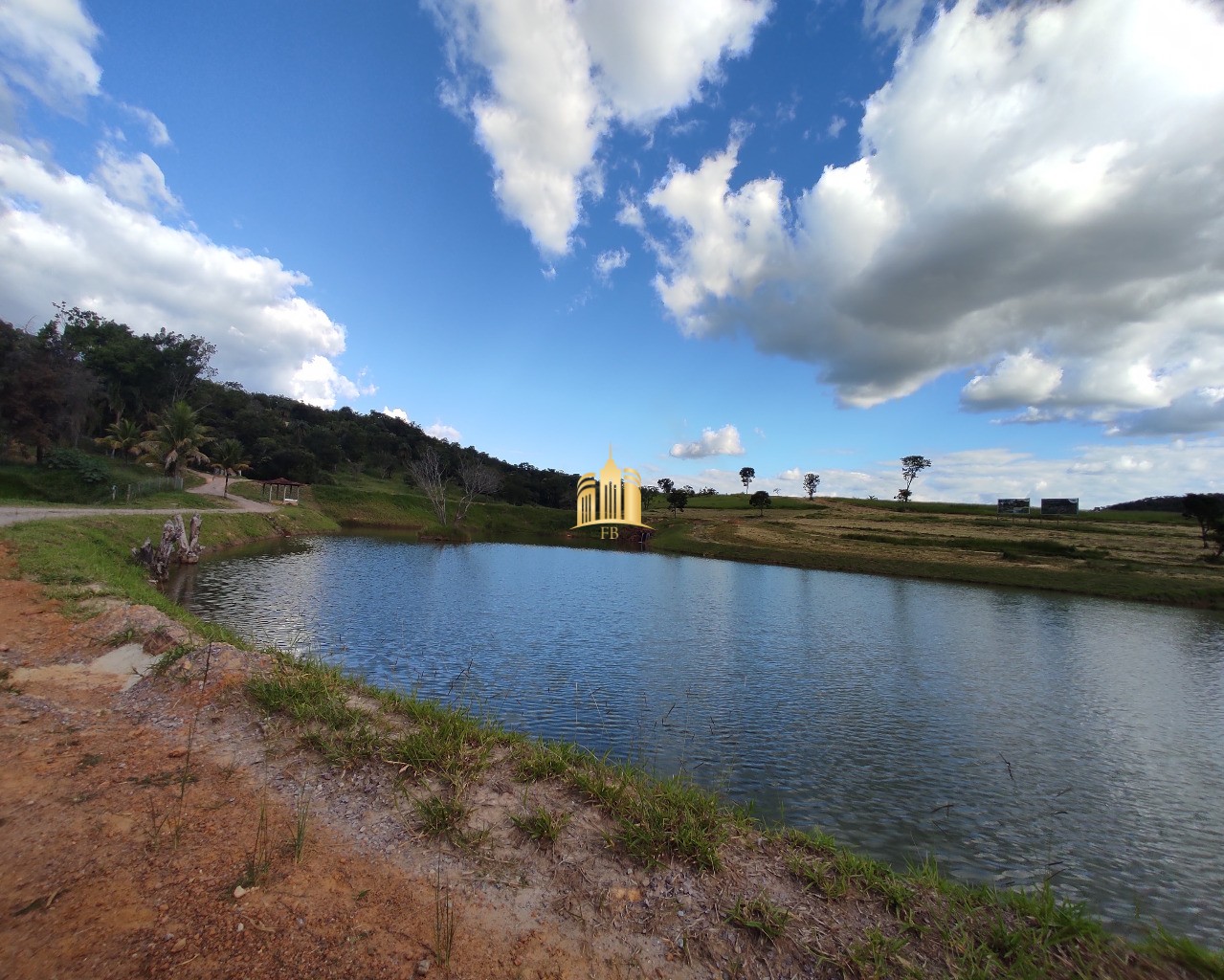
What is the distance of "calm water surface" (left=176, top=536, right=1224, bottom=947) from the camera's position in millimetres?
9617

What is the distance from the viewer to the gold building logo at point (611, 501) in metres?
70.9

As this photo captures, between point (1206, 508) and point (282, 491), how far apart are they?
4806 inches

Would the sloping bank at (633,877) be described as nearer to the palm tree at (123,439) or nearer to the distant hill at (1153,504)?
the palm tree at (123,439)

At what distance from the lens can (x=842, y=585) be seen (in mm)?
48125

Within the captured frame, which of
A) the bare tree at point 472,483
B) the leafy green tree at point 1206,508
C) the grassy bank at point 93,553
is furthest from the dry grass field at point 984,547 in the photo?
the grassy bank at point 93,553

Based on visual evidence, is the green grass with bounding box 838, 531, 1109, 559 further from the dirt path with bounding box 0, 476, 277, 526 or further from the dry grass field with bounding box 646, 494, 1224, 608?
the dirt path with bounding box 0, 476, 277, 526

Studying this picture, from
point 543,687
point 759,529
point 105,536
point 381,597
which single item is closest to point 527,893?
point 543,687

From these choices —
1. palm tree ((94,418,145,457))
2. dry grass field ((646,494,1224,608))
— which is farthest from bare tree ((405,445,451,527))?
dry grass field ((646,494,1224,608))

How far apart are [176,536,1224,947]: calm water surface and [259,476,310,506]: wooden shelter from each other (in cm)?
4475

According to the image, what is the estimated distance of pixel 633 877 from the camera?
582 cm

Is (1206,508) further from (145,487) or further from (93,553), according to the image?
(145,487)

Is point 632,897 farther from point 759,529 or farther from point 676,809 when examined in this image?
point 759,529

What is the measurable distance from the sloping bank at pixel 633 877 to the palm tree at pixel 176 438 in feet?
219

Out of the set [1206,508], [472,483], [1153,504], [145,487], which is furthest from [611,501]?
[1153,504]
